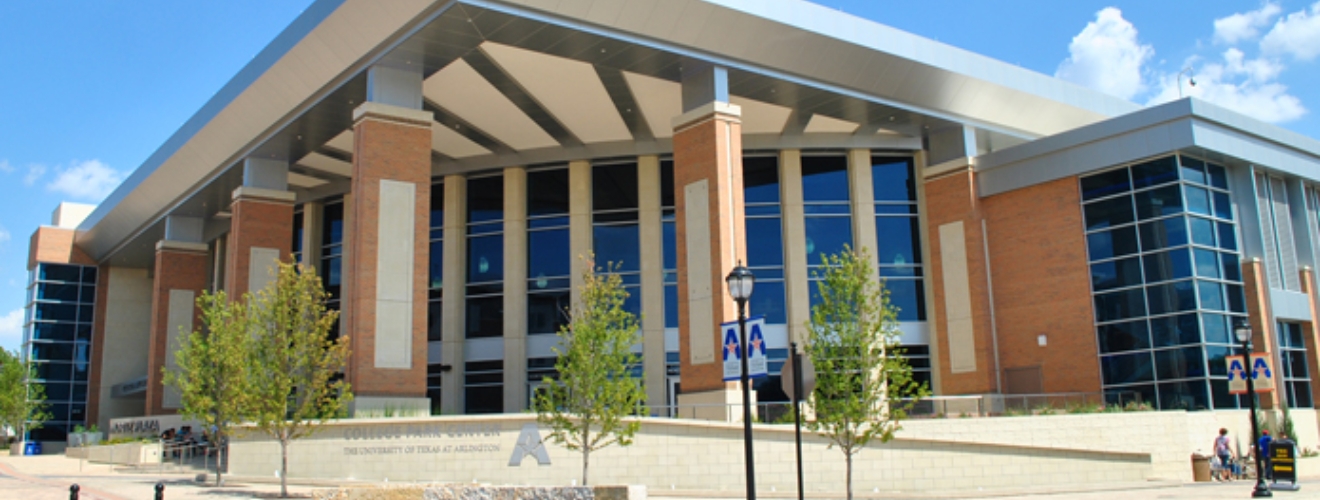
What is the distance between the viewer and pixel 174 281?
1747 inches

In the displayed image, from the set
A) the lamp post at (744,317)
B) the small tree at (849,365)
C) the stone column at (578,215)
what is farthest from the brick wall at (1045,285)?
the lamp post at (744,317)

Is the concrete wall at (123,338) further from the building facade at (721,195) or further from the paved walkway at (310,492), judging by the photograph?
the paved walkway at (310,492)

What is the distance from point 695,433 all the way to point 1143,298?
1484cm

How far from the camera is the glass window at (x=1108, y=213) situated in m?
29.8

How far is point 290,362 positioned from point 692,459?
880 centimetres

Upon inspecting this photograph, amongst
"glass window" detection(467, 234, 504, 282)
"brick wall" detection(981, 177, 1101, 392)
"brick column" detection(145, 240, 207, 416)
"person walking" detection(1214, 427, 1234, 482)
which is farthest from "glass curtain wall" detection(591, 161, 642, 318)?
"brick column" detection(145, 240, 207, 416)

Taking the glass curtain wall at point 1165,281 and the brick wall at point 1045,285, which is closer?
the glass curtain wall at point 1165,281

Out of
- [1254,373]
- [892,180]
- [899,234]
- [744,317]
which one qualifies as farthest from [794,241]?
[744,317]

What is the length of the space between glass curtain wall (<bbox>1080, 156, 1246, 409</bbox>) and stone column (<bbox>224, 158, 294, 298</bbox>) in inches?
1023

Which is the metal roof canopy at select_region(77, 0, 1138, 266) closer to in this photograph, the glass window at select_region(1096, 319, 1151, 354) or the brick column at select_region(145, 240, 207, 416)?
the brick column at select_region(145, 240, 207, 416)

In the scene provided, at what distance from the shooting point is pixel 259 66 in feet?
102

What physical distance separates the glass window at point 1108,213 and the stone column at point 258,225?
84.0ft

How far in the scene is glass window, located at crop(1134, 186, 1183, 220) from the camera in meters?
28.8

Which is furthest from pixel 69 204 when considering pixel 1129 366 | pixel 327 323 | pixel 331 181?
pixel 1129 366
